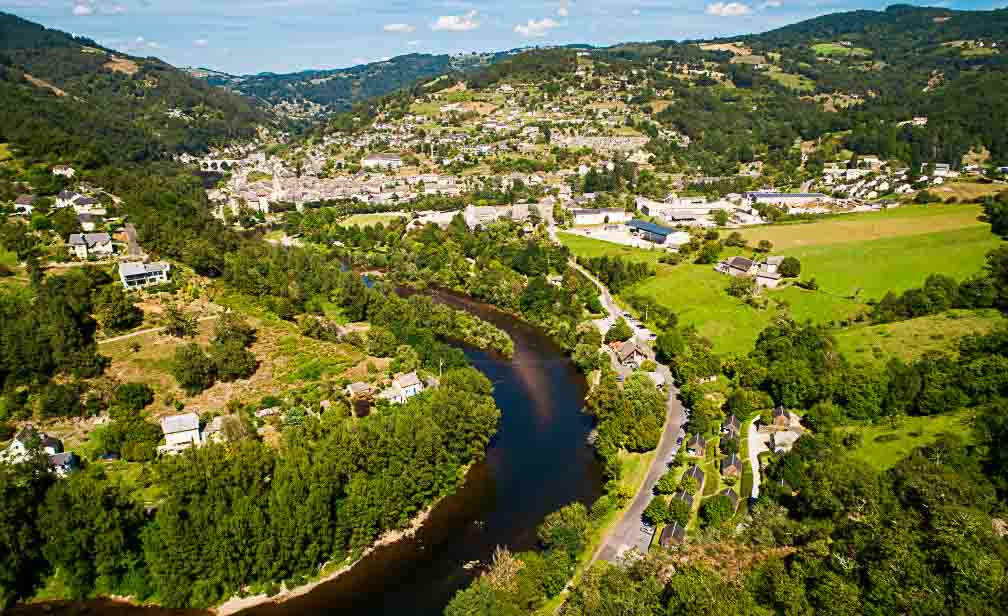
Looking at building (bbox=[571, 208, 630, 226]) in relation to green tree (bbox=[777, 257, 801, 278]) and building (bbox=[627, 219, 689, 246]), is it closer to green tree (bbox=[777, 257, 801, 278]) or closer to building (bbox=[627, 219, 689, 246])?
building (bbox=[627, 219, 689, 246])

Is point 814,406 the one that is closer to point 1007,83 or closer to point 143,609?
point 143,609

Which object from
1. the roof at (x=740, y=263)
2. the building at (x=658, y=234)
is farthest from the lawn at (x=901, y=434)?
the building at (x=658, y=234)

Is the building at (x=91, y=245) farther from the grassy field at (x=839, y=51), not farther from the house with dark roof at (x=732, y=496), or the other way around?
the grassy field at (x=839, y=51)

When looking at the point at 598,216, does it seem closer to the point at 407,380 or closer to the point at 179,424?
the point at 407,380

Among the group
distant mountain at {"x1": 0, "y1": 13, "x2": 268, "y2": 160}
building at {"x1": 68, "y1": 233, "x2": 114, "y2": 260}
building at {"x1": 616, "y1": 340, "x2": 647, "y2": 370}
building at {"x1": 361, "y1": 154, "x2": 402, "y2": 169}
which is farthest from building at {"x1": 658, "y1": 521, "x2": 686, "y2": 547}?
building at {"x1": 361, "y1": 154, "x2": 402, "y2": 169}

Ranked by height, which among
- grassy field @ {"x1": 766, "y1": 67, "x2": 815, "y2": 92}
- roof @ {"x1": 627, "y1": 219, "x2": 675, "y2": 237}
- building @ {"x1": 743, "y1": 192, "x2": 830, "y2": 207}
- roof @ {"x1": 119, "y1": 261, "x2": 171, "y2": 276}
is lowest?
building @ {"x1": 743, "y1": 192, "x2": 830, "y2": 207}

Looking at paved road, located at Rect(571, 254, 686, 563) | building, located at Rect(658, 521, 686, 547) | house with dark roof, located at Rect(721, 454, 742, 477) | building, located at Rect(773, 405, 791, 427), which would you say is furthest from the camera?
building, located at Rect(773, 405, 791, 427)

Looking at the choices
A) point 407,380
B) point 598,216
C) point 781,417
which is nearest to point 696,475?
point 781,417
